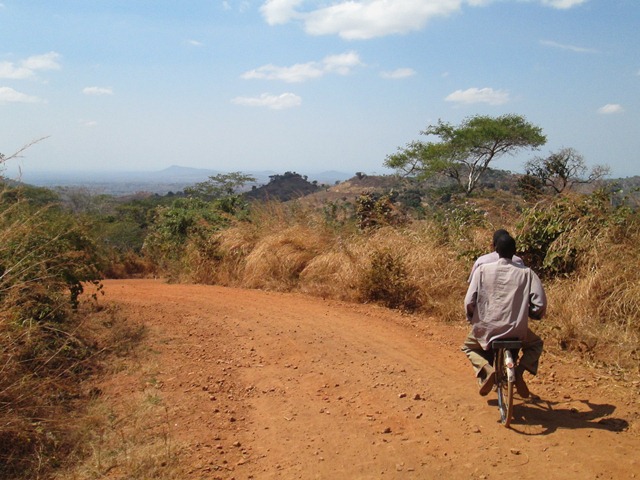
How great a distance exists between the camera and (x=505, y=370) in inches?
176

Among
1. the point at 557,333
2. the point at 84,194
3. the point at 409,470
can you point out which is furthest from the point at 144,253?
the point at 84,194

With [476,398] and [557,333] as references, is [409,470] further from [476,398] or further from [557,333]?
[557,333]

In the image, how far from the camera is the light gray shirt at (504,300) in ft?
14.4

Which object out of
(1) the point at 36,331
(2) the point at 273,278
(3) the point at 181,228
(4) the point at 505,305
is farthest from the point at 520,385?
(3) the point at 181,228

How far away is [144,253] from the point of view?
643 inches

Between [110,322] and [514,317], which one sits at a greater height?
[514,317]

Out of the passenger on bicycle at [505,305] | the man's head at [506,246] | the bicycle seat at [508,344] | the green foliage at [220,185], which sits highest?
the green foliage at [220,185]

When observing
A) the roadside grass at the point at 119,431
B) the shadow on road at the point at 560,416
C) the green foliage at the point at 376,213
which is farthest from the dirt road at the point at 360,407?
the green foliage at the point at 376,213

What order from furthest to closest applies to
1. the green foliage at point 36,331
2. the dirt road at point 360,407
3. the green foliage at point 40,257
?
1. the green foliage at point 40,257
2. the green foliage at point 36,331
3. the dirt road at point 360,407

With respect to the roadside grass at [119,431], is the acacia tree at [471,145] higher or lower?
higher

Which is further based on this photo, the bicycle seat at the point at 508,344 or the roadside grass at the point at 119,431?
the bicycle seat at the point at 508,344

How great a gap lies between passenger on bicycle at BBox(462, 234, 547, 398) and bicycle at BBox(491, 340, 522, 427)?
0.06 metres

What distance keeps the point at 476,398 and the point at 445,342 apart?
5.91 ft

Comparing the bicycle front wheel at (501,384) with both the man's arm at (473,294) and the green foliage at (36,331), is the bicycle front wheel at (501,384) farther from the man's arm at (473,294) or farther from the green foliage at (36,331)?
the green foliage at (36,331)
